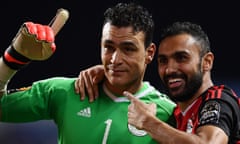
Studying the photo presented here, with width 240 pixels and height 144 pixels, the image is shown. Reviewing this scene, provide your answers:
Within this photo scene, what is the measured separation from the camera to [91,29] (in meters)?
3.71

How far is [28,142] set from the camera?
10.1 ft

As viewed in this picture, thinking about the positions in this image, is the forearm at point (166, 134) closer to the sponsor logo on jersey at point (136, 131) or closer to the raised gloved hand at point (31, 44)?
the sponsor logo on jersey at point (136, 131)

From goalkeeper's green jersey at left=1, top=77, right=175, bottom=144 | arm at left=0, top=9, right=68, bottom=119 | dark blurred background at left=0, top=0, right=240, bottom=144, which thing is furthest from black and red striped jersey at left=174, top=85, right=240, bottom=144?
dark blurred background at left=0, top=0, right=240, bottom=144

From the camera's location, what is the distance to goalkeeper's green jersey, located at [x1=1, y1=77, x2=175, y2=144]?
1729mm

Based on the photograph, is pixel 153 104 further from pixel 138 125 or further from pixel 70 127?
pixel 70 127

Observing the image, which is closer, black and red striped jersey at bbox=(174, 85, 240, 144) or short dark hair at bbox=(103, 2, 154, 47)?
black and red striped jersey at bbox=(174, 85, 240, 144)

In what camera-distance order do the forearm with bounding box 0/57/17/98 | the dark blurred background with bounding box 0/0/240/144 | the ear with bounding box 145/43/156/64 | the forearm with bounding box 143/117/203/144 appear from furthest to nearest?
1. the dark blurred background with bounding box 0/0/240/144
2. the ear with bounding box 145/43/156/64
3. the forearm with bounding box 0/57/17/98
4. the forearm with bounding box 143/117/203/144

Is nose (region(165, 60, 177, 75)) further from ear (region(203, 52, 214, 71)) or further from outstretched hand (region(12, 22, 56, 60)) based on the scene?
outstretched hand (region(12, 22, 56, 60))

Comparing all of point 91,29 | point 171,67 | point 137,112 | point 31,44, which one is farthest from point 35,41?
point 91,29

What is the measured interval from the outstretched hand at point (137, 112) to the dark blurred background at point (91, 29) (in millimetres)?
1905

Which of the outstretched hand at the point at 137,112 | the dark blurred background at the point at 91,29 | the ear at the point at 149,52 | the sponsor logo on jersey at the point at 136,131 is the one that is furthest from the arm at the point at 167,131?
the dark blurred background at the point at 91,29

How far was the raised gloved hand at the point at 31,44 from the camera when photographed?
1.55 metres

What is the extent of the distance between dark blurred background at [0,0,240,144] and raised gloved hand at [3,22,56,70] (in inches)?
76.6

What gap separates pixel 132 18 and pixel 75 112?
14.7 inches
